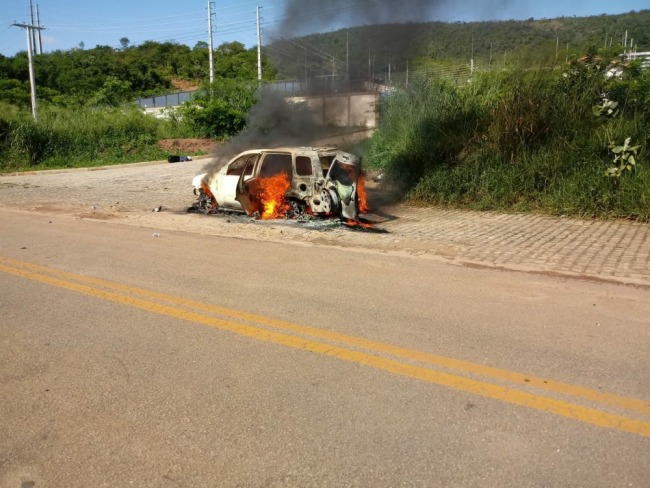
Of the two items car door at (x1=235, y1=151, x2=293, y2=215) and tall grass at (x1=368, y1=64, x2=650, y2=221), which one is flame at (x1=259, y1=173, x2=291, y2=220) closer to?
car door at (x1=235, y1=151, x2=293, y2=215)

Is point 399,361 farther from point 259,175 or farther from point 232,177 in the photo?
point 232,177

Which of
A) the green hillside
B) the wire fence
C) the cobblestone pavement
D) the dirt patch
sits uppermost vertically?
the green hillside

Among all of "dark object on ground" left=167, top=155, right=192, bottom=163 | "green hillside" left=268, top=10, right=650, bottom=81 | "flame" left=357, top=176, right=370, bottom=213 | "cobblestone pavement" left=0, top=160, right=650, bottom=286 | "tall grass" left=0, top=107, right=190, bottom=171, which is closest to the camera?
"cobblestone pavement" left=0, top=160, right=650, bottom=286

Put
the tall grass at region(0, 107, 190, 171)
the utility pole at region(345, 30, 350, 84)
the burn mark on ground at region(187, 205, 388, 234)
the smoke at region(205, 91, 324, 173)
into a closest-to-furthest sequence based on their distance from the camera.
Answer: the burn mark on ground at region(187, 205, 388, 234) → the utility pole at region(345, 30, 350, 84) → the smoke at region(205, 91, 324, 173) → the tall grass at region(0, 107, 190, 171)

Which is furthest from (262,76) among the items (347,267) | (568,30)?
(347,267)

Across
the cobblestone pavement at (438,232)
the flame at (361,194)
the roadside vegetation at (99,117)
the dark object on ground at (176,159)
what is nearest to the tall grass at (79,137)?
the roadside vegetation at (99,117)

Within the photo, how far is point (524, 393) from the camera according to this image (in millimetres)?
3920

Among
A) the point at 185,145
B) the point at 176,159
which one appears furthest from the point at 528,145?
the point at 185,145

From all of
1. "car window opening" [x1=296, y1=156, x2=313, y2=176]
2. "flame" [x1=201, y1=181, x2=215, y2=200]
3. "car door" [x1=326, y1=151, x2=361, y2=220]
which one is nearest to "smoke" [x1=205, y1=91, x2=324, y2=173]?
"flame" [x1=201, y1=181, x2=215, y2=200]

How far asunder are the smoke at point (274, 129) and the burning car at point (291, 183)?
79 cm

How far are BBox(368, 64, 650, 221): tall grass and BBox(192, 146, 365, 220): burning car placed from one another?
280 centimetres

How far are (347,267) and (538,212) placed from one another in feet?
19.4

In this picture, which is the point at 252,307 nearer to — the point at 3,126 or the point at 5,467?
the point at 5,467

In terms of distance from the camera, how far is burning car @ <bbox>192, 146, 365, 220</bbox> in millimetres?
10703
